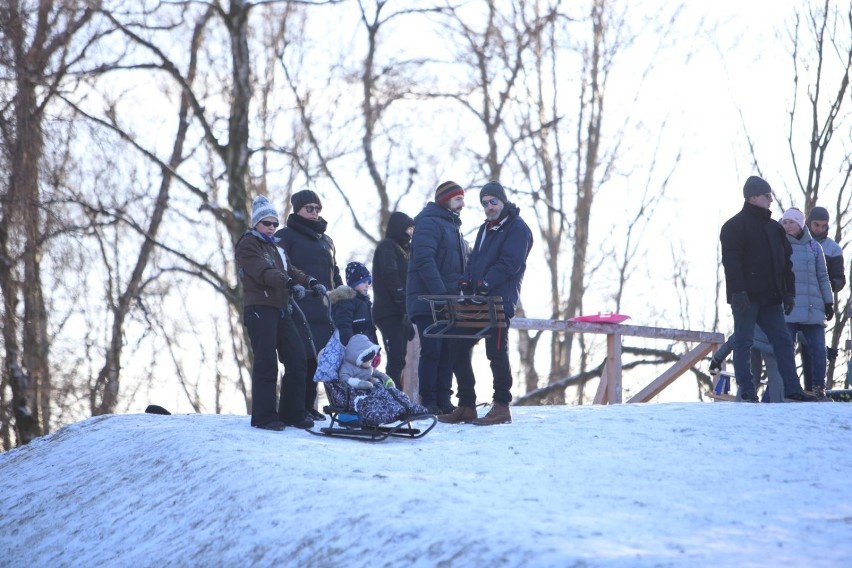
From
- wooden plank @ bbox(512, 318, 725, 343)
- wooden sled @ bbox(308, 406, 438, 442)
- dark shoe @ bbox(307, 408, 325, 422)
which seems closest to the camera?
wooden sled @ bbox(308, 406, 438, 442)

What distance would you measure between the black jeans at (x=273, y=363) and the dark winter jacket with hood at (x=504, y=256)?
4.84 ft

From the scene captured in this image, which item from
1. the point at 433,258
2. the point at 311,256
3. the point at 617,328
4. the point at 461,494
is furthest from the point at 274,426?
the point at 617,328

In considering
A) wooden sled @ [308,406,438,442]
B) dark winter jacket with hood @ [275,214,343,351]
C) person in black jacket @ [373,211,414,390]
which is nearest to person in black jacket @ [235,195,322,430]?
wooden sled @ [308,406,438,442]

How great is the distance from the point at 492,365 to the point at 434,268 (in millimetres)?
952

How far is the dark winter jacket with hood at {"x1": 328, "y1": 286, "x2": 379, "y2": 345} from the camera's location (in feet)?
32.9

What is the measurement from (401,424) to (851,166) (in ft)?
59.7

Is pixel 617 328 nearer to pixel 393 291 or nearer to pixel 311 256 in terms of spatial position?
pixel 393 291

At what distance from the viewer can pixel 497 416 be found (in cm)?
927

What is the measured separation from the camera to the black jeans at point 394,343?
10.6 meters

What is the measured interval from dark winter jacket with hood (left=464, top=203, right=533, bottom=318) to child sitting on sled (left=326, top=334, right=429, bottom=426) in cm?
104

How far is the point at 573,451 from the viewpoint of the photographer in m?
7.72

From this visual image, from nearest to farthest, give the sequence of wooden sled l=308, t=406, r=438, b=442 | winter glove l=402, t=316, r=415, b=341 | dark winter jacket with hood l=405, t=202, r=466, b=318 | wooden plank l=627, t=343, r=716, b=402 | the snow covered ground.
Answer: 1. the snow covered ground
2. wooden sled l=308, t=406, r=438, b=442
3. dark winter jacket with hood l=405, t=202, r=466, b=318
4. winter glove l=402, t=316, r=415, b=341
5. wooden plank l=627, t=343, r=716, b=402

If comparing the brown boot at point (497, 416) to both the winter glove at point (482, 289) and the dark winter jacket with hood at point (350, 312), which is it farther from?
the dark winter jacket with hood at point (350, 312)

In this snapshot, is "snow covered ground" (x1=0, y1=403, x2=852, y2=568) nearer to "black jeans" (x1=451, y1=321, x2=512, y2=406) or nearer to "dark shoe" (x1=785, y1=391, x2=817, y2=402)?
"black jeans" (x1=451, y1=321, x2=512, y2=406)
